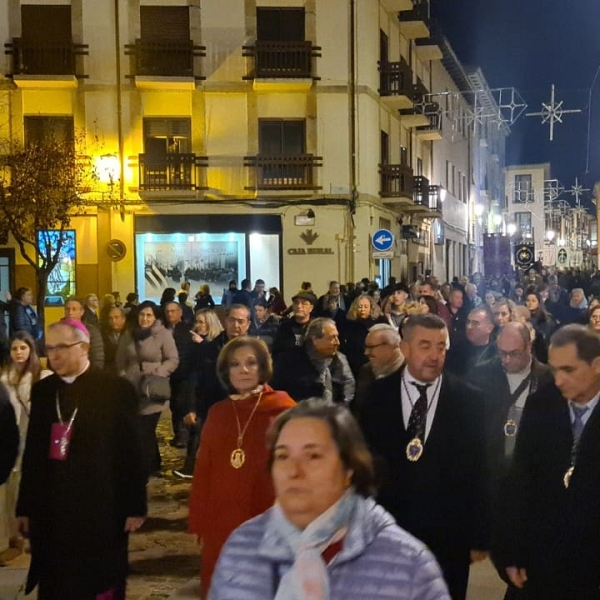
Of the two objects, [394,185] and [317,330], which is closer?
[317,330]

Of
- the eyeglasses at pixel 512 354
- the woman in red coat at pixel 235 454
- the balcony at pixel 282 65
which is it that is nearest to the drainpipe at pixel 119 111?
the balcony at pixel 282 65

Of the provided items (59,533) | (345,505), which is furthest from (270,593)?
(59,533)

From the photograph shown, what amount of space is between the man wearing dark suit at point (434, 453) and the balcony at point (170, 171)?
21.1 metres

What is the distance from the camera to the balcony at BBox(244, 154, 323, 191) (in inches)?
1006

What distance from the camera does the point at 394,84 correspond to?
92.7 ft

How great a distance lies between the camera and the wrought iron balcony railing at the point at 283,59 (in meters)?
25.3

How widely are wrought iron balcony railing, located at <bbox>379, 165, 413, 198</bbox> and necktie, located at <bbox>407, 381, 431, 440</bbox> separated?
23623mm

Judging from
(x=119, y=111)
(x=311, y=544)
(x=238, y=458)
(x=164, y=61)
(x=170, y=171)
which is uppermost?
(x=164, y=61)

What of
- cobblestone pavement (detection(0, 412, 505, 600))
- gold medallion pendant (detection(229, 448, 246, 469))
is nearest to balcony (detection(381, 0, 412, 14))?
cobblestone pavement (detection(0, 412, 505, 600))

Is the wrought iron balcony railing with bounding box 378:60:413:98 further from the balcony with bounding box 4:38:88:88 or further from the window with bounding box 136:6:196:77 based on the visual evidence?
the balcony with bounding box 4:38:88:88

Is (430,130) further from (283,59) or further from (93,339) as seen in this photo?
(93,339)

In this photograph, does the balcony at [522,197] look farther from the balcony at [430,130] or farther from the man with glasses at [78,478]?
the man with glasses at [78,478]

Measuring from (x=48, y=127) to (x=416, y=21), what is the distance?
13369 millimetres

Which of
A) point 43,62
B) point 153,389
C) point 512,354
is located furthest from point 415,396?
point 43,62
